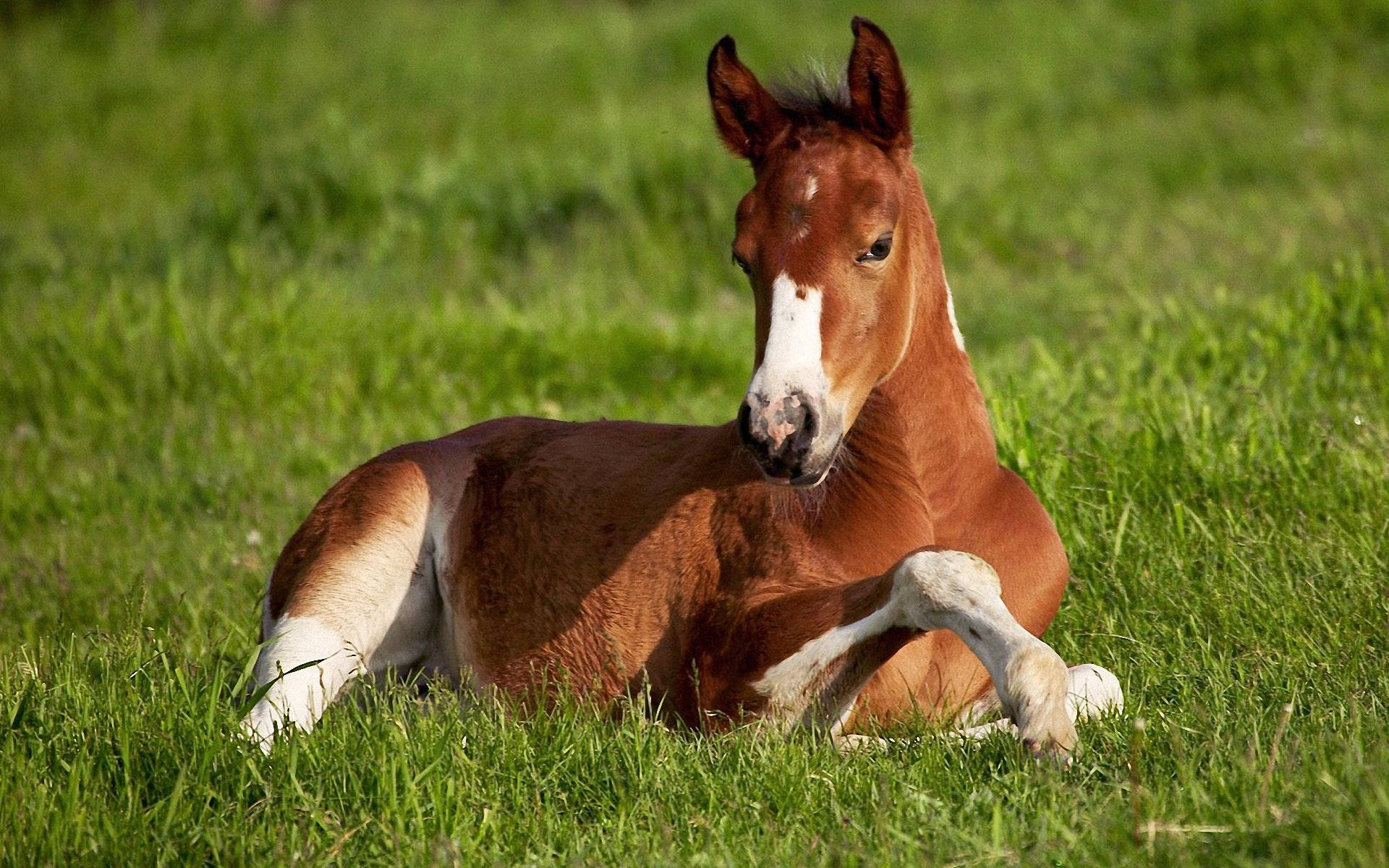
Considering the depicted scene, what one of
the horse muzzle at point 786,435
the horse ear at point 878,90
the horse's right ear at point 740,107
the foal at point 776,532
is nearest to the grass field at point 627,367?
the foal at point 776,532

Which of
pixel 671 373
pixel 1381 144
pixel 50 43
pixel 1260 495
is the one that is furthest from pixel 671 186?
pixel 50 43

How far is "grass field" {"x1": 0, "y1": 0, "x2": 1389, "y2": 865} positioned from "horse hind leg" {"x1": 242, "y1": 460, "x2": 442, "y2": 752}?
0.24 meters

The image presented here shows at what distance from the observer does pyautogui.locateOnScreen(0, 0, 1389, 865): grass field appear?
3.02 m

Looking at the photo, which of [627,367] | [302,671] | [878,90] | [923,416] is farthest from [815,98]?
[627,367]

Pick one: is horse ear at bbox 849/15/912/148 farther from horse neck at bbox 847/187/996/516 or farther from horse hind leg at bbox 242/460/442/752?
horse hind leg at bbox 242/460/442/752

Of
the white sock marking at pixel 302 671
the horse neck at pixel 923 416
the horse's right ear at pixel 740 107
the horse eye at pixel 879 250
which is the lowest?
the white sock marking at pixel 302 671

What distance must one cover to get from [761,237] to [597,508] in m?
1.01

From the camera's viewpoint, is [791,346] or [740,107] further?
[740,107]

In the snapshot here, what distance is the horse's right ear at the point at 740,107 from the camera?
3.79 m

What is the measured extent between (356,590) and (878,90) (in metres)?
1.90

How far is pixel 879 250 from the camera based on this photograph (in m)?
3.52

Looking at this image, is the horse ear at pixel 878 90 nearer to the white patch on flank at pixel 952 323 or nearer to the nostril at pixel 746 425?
the white patch on flank at pixel 952 323

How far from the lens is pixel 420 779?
3.13m

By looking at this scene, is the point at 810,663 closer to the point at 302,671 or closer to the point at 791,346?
the point at 791,346
